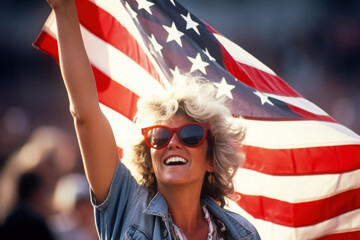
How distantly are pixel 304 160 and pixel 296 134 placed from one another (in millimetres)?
180

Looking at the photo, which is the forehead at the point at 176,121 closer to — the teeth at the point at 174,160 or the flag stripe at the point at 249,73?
the teeth at the point at 174,160

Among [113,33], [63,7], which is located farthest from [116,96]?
[63,7]

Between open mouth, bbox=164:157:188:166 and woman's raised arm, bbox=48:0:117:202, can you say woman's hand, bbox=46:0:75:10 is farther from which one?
open mouth, bbox=164:157:188:166

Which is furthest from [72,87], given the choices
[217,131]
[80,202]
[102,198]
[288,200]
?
[80,202]

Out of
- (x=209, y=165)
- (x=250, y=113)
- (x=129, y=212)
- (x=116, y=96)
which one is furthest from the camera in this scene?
(x=116, y=96)

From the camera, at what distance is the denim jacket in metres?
2.26

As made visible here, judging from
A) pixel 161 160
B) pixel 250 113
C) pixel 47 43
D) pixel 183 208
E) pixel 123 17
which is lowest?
pixel 183 208

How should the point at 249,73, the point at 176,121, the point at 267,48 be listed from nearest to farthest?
the point at 176,121
the point at 249,73
the point at 267,48

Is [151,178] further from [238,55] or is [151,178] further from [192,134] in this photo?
[238,55]

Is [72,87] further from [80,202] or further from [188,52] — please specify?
[80,202]

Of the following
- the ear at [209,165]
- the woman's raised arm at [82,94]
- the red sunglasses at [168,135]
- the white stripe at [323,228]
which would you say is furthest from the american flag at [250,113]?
the woman's raised arm at [82,94]

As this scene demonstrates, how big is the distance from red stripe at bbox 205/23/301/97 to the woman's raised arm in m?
1.57

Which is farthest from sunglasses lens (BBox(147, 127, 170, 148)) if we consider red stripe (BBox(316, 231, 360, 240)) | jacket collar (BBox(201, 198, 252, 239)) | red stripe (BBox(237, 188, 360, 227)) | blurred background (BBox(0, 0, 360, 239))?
blurred background (BBox(0, 0, 360, 239))

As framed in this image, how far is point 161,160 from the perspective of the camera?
2.52 m
